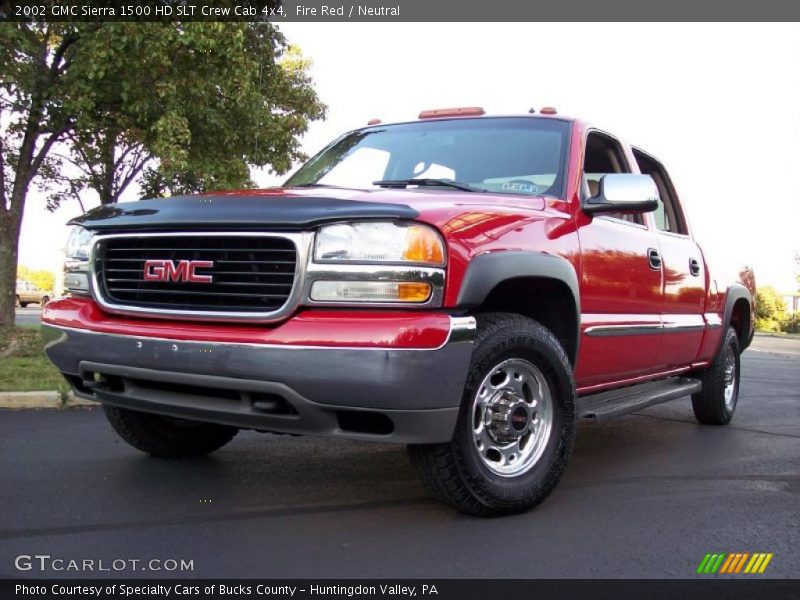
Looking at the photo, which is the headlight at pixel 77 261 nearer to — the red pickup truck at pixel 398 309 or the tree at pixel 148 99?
the red pickup truck at pixel 398 309

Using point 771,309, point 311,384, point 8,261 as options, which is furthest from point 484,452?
point 771,309

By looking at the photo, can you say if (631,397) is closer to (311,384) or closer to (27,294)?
(311,384)

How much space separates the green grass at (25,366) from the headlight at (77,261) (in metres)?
1.80

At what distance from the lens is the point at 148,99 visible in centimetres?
857

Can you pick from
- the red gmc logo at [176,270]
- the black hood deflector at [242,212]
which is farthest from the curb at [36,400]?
the red gmc logo at [176,270]

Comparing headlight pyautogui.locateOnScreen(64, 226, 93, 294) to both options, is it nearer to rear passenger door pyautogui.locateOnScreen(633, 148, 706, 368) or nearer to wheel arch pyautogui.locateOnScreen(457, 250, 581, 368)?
wheel arch pyautogui.locateOnScreen(457, 250, 581, 368)

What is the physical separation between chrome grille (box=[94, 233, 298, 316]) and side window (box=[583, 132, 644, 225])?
87.8 inches

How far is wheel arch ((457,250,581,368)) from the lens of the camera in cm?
305

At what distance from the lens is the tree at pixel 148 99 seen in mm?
8102

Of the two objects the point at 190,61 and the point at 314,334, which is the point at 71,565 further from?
the point at 190,61

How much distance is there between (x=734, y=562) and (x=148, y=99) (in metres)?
7.64
